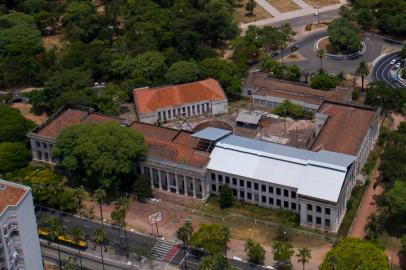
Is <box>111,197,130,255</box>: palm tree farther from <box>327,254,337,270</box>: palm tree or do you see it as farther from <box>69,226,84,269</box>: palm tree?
<box>327,254,337,270</box>: palm tree

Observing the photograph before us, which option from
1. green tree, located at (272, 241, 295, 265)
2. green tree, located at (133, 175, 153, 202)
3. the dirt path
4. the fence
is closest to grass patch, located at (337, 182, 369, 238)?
the dirt path

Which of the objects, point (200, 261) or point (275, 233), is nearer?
point (200, 261)

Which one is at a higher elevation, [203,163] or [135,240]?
[203,163]

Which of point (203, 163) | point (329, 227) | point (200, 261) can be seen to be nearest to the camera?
point (200, 261)

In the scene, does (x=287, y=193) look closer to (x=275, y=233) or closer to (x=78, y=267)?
(x=275, y=233)

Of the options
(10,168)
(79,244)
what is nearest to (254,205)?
(79,244)

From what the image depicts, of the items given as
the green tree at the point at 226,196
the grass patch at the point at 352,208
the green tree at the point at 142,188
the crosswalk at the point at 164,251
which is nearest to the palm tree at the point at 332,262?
the grass patch at the point at 352,208

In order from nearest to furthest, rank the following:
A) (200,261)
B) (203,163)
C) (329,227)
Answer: (200,261)
(329,227)
(203,163)
